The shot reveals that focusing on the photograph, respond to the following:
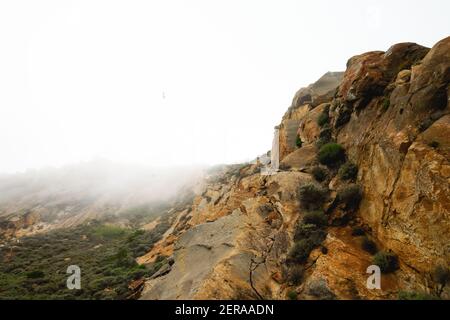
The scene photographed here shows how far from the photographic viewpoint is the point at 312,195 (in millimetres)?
17156

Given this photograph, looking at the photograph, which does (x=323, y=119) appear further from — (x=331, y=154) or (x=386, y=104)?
(x=386, y=104)

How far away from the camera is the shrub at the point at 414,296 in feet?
34.0

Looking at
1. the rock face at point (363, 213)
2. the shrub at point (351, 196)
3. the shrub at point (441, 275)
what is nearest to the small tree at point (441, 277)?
the shrub at point (441, 275)

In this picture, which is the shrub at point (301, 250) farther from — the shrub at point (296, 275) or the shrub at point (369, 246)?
the shrub at point (369, 246)

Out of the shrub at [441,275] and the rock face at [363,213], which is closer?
the shrub at [441,275]

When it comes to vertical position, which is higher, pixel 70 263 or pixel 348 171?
pixel 348 171

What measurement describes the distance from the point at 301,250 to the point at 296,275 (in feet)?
4.78

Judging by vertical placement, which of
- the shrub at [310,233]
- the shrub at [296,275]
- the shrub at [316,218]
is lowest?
the shrub at [296,275]

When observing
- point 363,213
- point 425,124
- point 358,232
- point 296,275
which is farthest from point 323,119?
point 296,275

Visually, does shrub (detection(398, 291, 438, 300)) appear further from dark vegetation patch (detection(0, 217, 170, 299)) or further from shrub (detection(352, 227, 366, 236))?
dark vegetation patch (detection(0, 217, 170, 299))

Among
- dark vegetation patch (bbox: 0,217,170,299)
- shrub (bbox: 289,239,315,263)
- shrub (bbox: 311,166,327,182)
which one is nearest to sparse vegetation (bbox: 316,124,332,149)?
shrub (bbox: 311,166,327,182)

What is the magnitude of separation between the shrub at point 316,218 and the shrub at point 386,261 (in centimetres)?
329

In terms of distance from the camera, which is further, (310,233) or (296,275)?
(310,233)
